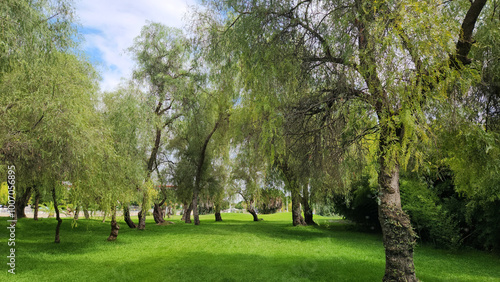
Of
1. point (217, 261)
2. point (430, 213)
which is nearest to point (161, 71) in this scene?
point (217, 261)

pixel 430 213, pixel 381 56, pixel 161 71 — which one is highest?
pixel 161 71

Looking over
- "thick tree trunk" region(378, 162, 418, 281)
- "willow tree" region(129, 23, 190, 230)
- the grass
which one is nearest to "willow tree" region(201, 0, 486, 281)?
"thick tree trunk" region(378, 162, 418, 281)

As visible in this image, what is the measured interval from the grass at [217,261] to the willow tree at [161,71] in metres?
6.04

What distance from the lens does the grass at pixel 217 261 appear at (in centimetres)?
867

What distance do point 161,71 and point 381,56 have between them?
16275 millimetres

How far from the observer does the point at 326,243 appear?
602 inches

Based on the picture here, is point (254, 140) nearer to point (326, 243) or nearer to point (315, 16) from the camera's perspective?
point (315, 16)

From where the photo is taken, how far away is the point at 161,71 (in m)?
19.6

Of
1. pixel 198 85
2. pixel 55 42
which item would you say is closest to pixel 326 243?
pixel 198 85

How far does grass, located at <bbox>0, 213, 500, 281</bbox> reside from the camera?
8.67 meters

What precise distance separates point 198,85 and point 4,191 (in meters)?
10.9

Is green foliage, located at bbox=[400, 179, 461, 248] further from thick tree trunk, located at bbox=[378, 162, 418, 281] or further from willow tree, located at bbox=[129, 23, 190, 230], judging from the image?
willow tree, located at bbox=[129, 23, 190, 230]

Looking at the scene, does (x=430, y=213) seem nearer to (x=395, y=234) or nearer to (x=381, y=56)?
(x=395, y=234)

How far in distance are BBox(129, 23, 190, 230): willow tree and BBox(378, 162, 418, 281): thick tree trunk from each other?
46.9ft
